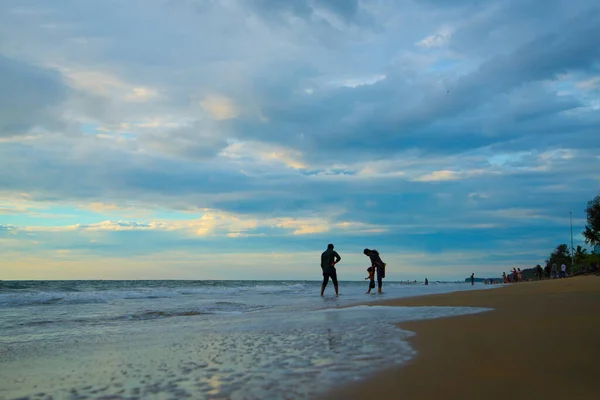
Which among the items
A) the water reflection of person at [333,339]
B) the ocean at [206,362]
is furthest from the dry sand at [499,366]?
the water reflection of person at [333,339]

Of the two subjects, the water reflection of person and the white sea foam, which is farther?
the water reflection of person

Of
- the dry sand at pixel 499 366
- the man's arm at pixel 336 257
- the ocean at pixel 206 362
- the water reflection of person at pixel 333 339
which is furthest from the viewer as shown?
the man's arm at pixel 336 257

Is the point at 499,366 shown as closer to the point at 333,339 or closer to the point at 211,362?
the point at 333,339

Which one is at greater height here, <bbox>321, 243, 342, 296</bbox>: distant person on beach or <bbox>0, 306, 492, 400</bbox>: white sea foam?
<bbox>321, 243, 342, 296</bbox>: distant person on beach

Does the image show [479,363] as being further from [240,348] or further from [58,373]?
[58,373]

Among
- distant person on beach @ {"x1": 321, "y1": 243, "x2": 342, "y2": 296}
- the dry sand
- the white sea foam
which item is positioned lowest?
the white sea foam

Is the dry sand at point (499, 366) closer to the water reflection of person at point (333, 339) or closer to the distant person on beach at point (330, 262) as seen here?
the water reflection of person at point (333, 339)

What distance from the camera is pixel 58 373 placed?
331 centimetres

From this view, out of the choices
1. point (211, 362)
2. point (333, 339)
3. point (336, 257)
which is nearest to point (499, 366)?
point (333, 339)

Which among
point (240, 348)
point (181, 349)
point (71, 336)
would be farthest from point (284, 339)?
point (71, 336)

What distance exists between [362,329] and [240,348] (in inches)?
61.3

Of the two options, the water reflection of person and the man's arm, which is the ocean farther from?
the man's arm

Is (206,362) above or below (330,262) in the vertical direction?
below

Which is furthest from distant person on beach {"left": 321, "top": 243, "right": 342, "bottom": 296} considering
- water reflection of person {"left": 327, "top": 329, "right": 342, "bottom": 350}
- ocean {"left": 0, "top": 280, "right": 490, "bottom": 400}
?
water reflection of person {"left": 327, "top": 329, "right": 342, "bottom": 350}
